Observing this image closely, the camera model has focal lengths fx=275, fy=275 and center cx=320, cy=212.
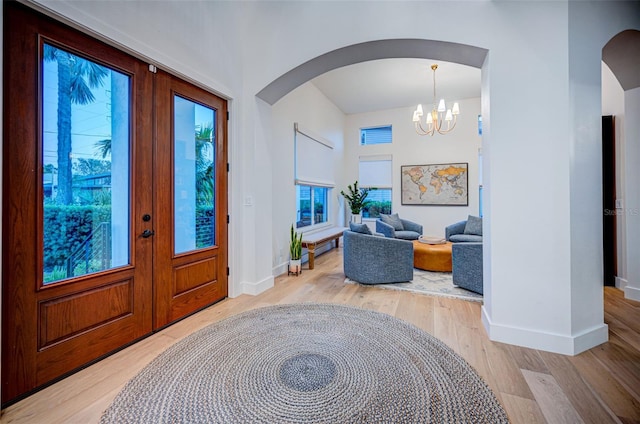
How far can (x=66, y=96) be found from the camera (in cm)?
183

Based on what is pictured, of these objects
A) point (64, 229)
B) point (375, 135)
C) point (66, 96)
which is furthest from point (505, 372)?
point (375, 135)

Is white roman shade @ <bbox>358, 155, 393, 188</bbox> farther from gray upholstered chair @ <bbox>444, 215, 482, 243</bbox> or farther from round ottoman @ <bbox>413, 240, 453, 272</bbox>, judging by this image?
round ottoman @ <bbox>413, 240, 453, 272</bbox>

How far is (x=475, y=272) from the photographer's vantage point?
3287mm

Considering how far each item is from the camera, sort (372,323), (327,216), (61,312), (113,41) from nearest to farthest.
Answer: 1. (61,312)
2. (113,41)
3. (372,323)
4. (327,216)

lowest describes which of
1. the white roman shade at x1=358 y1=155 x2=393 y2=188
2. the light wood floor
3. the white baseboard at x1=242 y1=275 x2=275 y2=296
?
the light wood floor

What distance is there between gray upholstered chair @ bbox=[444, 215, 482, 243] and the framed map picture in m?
1.16

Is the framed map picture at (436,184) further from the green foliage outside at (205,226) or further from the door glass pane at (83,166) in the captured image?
the door glass pane at (83,166)

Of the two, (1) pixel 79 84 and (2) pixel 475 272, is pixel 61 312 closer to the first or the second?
(1) pixel 79 84

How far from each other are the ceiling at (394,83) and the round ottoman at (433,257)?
304 centimetres

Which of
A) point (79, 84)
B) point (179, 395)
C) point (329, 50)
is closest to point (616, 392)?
point (179, 395)

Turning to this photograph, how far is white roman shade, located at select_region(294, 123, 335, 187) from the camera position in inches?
198

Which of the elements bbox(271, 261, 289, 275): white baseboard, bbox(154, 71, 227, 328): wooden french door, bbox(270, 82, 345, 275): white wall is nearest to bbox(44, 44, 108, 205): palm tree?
bbox(154, 71, 227, 328): wooden french door

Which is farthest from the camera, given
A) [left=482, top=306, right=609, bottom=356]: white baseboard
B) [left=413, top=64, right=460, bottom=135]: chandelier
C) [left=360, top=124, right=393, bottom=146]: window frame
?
[left=360, top=124, right=393, bottom=146]: window frame

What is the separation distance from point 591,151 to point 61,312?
391cm
